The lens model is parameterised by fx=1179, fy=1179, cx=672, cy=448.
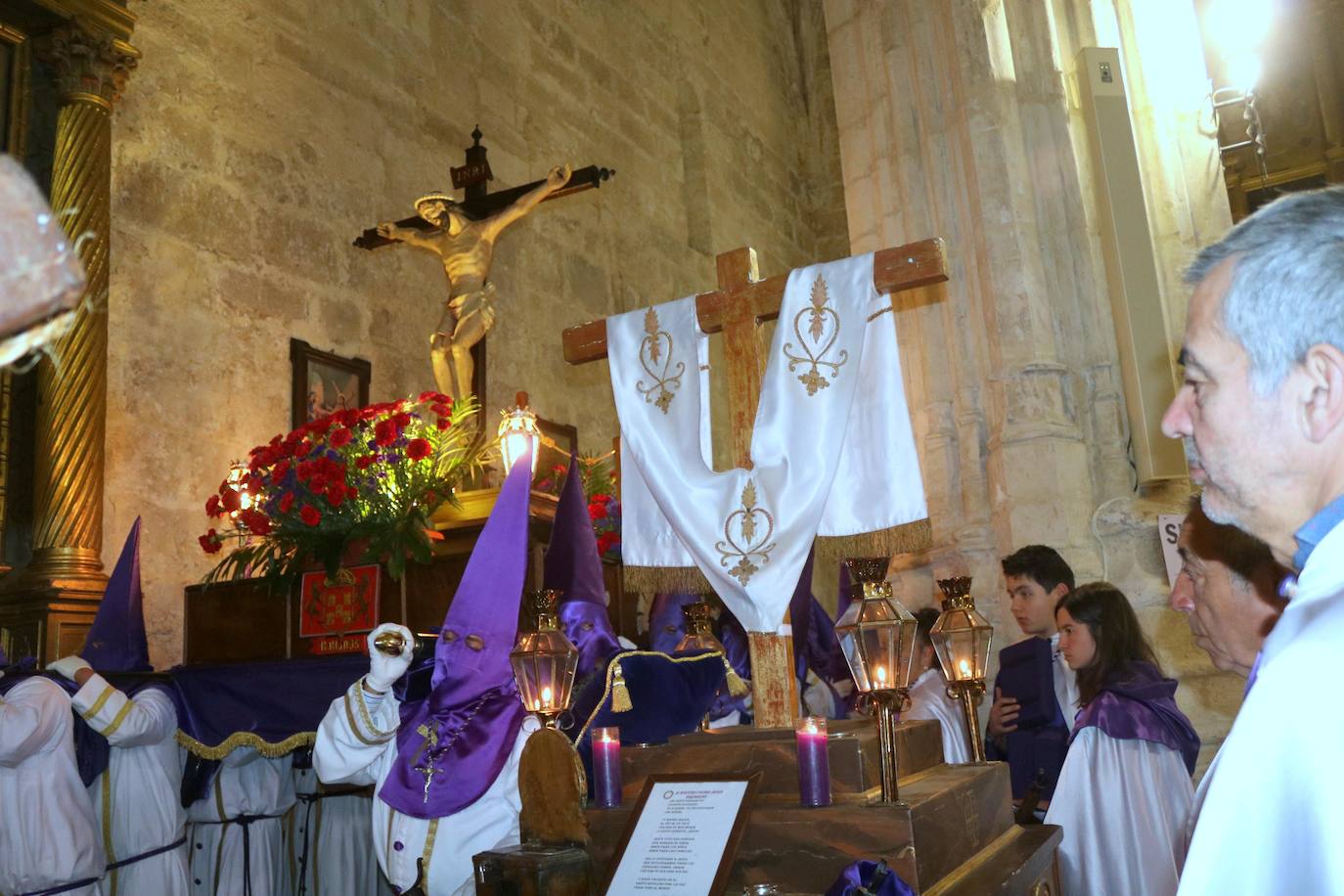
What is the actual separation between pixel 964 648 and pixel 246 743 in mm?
2572

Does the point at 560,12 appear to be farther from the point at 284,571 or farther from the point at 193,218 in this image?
the point at 284,571

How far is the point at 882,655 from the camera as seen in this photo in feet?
7.96

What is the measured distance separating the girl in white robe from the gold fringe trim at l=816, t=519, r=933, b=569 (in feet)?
3.10

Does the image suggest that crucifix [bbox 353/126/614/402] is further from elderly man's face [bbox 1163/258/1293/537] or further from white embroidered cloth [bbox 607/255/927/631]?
elderly man's face [bbox 1163/258/1293/537]

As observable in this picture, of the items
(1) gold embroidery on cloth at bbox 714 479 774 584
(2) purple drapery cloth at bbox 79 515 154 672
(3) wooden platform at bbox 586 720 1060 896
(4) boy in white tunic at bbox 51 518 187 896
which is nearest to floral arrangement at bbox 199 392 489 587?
(2) purple drapery cloth at bbox 79 515 154 672

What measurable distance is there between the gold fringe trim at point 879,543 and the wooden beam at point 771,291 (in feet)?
2.03

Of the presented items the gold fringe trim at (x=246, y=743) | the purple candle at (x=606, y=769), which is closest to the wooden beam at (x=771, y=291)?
the purple candle at (x=606, y=769)

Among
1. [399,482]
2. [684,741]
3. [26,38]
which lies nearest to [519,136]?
[26,38]

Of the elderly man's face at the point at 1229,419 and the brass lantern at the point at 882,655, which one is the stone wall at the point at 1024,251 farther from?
the elderly man's face at the point at 1229,419

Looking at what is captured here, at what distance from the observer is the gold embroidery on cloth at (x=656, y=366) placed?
10.8 feet

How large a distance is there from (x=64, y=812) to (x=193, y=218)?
352 cm

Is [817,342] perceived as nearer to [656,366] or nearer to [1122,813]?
[656,366]

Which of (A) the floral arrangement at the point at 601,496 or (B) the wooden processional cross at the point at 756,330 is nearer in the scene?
(B) the wooden processional cross at the point at 756,330

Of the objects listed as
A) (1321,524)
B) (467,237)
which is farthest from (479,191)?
(1321,524)
